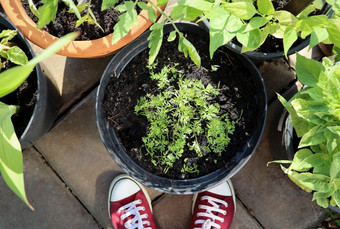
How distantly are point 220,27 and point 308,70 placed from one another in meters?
0.34

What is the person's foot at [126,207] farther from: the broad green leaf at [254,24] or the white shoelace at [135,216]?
the broad green leaf at [254,24]

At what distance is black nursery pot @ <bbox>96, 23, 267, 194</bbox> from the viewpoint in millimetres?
1231

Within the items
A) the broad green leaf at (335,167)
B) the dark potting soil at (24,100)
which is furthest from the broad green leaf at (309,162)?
the dark potting soil at (24,100)

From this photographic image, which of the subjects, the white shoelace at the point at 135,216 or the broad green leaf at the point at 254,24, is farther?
the white shoelace at the point at 135,216

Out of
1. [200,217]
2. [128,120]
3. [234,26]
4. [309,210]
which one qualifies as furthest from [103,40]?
[309,210]

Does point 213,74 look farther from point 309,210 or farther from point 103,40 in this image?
point 309,210

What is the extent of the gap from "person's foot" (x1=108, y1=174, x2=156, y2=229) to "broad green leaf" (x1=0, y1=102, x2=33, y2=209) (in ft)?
3.17

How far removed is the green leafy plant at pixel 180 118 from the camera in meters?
1.21

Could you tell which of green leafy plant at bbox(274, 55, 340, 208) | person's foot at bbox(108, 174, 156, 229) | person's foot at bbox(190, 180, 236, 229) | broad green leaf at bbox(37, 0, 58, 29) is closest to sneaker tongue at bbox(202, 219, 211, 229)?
person's foot at bbox(190, 180, 236, 229)

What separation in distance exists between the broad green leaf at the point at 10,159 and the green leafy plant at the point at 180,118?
0.59 metres

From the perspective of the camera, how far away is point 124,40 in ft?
3.88

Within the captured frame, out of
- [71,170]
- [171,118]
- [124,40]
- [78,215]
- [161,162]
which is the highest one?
[124,40]

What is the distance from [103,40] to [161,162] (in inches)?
19.9

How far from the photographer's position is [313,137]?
939mm
